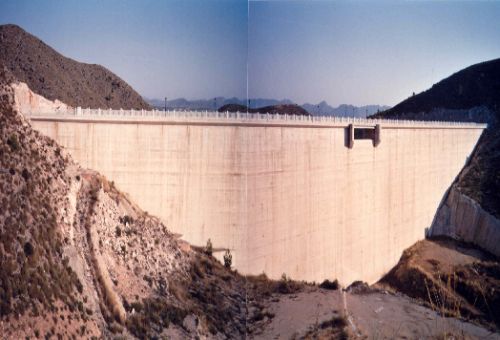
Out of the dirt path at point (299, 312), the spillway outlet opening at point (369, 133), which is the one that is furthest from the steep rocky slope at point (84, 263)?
the spillway outlet opening at point (369, 133)

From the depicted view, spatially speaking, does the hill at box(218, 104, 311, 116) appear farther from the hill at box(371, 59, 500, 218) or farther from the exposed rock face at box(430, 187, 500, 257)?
the hill at box(371, 59, 500, 218)

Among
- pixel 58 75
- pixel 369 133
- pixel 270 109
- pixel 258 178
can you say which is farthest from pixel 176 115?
pixel 58 75

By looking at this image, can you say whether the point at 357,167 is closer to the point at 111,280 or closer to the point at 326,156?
the point at 326,156

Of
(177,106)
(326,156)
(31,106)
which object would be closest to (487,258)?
(326,156)

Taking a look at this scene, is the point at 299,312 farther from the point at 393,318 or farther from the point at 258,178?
A: the point at 258,178

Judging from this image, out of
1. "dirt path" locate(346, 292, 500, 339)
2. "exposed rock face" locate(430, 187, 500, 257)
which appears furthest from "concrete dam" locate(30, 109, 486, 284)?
"exposed rock face" locate(430, 187, 500, 257)

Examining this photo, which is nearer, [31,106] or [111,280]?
[111,280]
